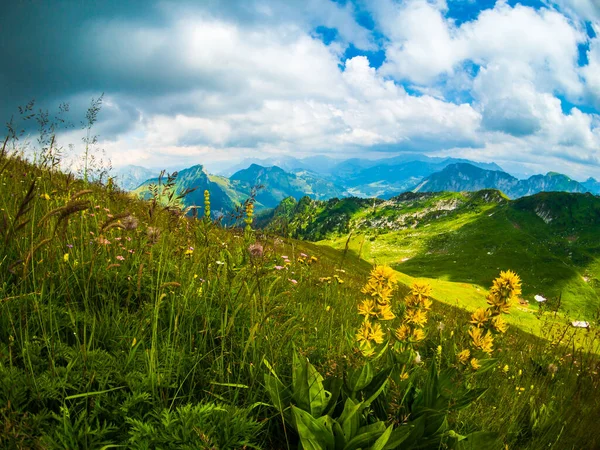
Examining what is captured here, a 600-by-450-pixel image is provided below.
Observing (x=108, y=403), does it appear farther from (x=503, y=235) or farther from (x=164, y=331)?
(x=503, y=235)

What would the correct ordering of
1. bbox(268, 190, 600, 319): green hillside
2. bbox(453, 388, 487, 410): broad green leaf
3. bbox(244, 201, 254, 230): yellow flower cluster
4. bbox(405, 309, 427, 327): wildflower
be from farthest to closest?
bbox(268, 190, 600, 319): green hillside, bbox(244, 201, 254, 230): yellow flower cluster, bbox(405, 309, 427, 327): wildflower, bbox(453, 388, 487, 410): broad green leaf

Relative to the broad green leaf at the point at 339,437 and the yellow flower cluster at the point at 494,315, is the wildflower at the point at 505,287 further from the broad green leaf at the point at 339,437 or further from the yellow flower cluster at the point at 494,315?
the broad green leaf at the point at 339,437

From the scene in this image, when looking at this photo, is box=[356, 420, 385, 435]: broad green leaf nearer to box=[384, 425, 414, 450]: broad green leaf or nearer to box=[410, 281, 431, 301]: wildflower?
box=[384, 425, 414, 450]: broad green leaf

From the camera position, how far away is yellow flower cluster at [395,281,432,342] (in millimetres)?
3115

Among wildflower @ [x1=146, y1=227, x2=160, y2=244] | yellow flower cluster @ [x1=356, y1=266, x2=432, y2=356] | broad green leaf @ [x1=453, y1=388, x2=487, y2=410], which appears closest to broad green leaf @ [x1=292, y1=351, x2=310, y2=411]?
yellow flower cluster @ [x1=356, y1=266, x2=432, y2=356]

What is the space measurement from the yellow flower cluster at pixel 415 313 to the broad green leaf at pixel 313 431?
47.9 inches

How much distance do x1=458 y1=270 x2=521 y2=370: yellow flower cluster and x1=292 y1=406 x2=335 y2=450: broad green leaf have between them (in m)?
1.54

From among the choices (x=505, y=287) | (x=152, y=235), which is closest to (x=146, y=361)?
(x=152, y=235)

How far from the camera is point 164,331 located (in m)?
3.11

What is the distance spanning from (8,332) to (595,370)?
24.0 feet

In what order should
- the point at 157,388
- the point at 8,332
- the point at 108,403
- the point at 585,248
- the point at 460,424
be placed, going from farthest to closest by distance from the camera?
the point at 585,248, the point at 460,424, the point at 8,332, the point at 157,388, the point at 108,403

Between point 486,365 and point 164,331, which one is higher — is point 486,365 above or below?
below

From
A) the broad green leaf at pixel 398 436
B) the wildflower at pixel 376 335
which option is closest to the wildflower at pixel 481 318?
the wildflower at pixel 376 335

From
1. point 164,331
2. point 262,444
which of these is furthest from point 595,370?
point 164,331
